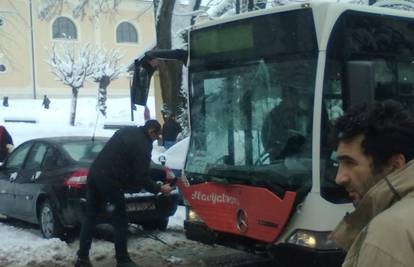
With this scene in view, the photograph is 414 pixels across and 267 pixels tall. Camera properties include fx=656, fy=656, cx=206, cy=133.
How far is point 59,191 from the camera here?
8.56m

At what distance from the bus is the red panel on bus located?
10mm

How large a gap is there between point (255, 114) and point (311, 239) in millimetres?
1334

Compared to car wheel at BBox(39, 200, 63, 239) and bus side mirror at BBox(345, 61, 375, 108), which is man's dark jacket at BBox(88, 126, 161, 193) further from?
bus side mirror at BBox(345, 61, 375, 108)

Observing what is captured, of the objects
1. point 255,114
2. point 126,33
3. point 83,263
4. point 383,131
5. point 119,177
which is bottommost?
point 83,263

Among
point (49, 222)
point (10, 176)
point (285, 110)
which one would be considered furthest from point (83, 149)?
point (285, 110)

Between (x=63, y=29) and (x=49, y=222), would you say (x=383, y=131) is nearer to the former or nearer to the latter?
(x=49, y=222)

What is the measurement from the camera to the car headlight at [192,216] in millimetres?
6863

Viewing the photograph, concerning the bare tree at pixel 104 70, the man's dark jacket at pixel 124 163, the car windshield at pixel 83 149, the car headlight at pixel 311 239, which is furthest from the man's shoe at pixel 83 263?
the bare tree at pixel 104 70

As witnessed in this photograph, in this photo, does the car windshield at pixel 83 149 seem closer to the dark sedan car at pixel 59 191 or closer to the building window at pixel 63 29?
the dark sedan car at pixel 59 191

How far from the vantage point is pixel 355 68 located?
17.4 feet

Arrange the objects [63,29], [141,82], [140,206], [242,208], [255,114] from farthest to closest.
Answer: [63,29], [140,206], [141,82], [255,114], [242,208]

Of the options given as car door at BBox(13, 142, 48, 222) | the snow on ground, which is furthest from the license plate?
car door at BBox(13, 142, 48, 222)

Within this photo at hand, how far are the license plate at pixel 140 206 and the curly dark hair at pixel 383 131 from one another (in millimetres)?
6725

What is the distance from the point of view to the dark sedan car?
8.45 m
